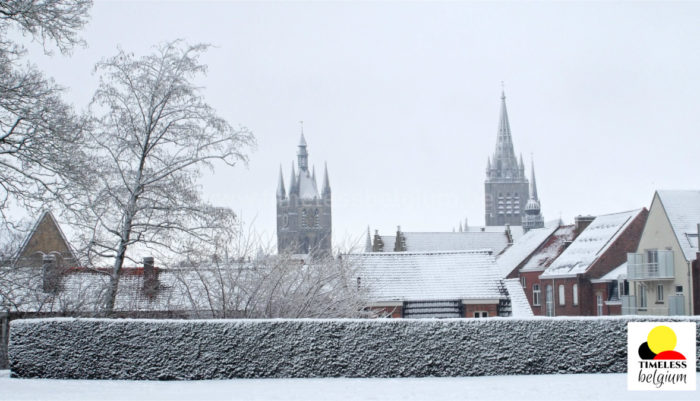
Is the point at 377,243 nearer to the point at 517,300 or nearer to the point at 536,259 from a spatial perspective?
the point at 536,259

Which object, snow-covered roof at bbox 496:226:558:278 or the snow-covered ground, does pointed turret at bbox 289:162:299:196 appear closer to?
snow-covered roof at bbox 496:226:558:278

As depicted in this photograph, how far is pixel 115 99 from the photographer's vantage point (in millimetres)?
29703

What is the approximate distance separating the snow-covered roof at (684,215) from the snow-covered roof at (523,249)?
1885 centimetres

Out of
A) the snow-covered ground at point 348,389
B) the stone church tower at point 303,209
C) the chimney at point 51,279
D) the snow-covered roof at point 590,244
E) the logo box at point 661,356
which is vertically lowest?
the snow-covered ground at point 348,389

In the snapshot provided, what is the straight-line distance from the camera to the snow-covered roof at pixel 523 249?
73812 millimetres

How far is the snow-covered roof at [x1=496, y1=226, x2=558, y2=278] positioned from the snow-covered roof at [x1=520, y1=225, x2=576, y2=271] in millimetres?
578

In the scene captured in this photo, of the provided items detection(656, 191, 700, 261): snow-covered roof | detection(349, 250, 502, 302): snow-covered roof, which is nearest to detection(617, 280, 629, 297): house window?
detection(656, 191, 700, 261): snow-covered roof

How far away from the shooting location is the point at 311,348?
2191cm

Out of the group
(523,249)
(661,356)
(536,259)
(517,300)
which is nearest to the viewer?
(661,356)

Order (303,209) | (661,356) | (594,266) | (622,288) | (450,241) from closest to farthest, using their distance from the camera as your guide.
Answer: (661,356)
(622,288)
(594,266)
(450,241)
(303,209)

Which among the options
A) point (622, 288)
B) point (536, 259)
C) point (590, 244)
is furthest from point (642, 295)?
point (536, 259)

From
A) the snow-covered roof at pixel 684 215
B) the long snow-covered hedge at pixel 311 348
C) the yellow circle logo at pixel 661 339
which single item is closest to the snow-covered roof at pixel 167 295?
the long snow-covered hedge at pixel 311 348

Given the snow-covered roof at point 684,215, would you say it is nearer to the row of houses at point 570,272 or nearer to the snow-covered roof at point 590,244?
the row of houses at point 570,272

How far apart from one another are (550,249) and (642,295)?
1443cm
